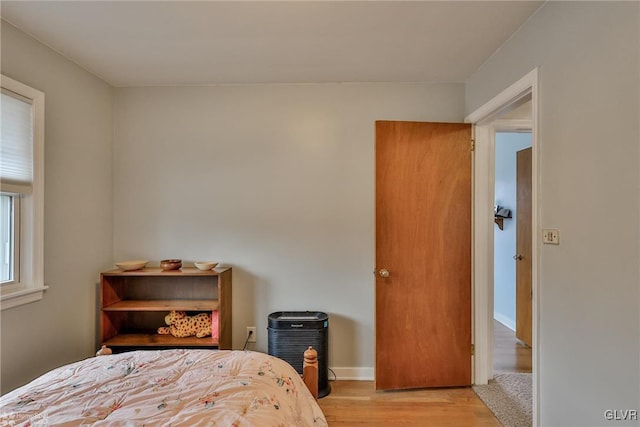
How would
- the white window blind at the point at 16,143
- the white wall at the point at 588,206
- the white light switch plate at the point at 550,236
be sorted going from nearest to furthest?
1. the white wall at the point at 588,206
2. the white light switch plate at the point at 550,236
3. the white window blind at the point at 16,143

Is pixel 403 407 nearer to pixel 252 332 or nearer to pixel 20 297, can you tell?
pixel 252 332

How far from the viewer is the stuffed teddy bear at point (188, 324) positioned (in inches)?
103

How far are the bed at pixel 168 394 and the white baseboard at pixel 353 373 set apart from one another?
49.7 inches

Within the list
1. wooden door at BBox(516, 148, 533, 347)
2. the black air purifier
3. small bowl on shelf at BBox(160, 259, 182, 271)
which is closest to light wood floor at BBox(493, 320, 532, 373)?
wooden door at BBox(516, 148, 533, 347)

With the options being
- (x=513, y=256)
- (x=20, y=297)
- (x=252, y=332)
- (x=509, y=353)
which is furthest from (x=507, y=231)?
(x=20, y=297)

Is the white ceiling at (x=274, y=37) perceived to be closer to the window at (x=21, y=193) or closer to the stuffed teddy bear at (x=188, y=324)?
the window at (x=21, y=193)

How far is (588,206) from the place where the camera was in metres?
1.45

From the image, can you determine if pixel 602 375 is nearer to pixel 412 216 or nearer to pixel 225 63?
pixel 412 216

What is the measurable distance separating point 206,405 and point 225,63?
217 cm

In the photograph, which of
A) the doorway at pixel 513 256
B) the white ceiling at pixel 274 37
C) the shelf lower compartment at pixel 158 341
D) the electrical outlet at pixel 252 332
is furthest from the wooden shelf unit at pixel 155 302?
the doorway at pixel 513 256

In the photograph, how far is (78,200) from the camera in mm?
2471

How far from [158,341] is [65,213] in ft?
3.70

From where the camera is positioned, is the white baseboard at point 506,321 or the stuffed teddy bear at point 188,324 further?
the white baseboard at point 506,321

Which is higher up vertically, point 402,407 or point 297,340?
point 297,340
